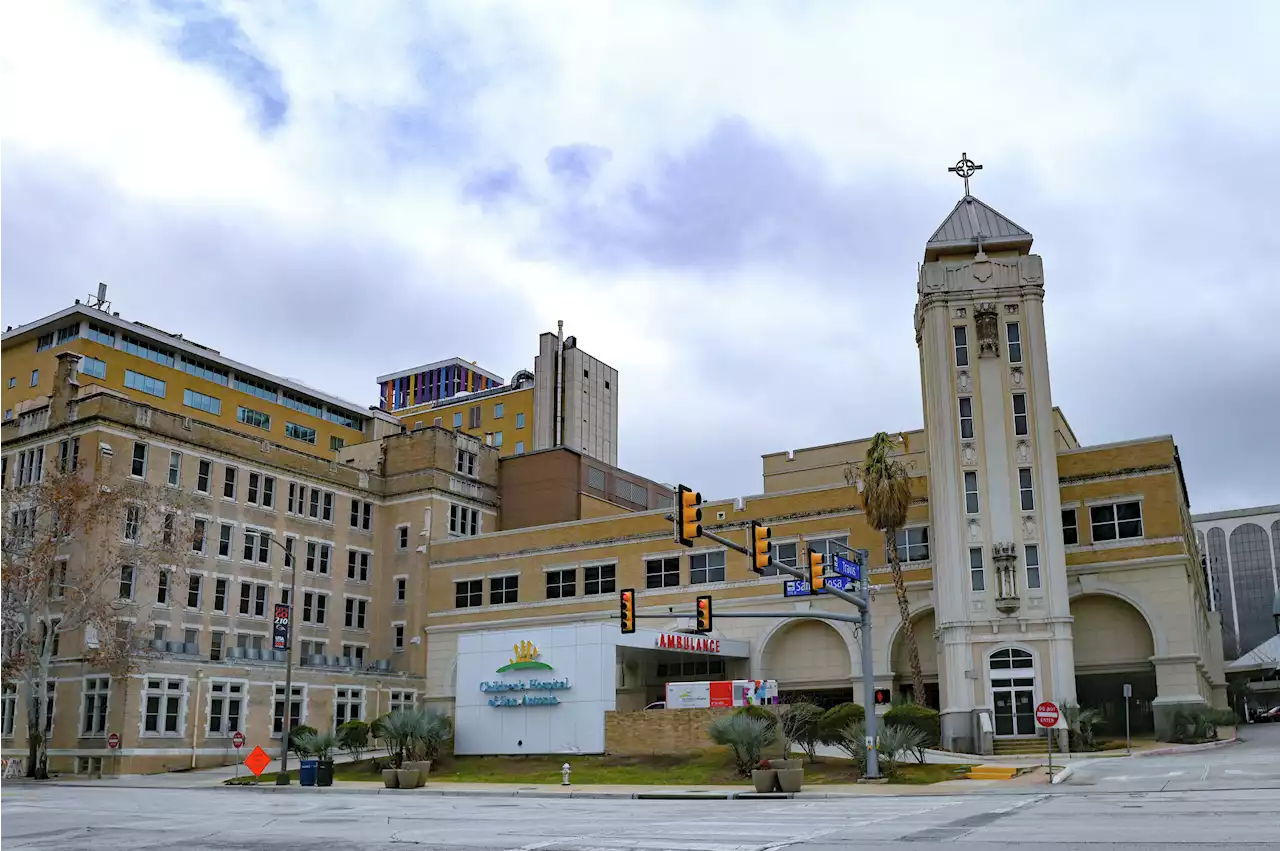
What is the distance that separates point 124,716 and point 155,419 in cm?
1597

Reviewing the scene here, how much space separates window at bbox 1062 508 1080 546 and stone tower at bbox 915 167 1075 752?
4679 millimetres

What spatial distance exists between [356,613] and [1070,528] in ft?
136

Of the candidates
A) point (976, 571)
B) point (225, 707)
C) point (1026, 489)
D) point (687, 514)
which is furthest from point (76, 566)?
point (1026, 489)

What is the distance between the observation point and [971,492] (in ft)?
170

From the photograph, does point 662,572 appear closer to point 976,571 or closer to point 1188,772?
point 976,571

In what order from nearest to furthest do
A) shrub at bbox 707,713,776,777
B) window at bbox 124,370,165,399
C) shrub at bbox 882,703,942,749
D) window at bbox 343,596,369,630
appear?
shrub at bbox 707,713,776,777 < shrub at bbox 882,703,942,749 < window at bbox 343,596,369,630 < window at bbox 124,370,165,399

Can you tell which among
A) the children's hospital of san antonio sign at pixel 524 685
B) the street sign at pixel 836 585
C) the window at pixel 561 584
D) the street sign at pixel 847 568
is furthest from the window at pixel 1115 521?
the window at pixel 561 584

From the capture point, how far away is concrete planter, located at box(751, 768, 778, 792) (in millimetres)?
33281

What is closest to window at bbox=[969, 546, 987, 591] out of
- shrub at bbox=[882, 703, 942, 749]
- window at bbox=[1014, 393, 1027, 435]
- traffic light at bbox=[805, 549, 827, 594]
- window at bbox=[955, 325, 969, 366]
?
window at bbox=[1014, 393, 1027, 435]

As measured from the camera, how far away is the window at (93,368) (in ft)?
265

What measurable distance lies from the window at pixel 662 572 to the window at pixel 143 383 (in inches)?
1620

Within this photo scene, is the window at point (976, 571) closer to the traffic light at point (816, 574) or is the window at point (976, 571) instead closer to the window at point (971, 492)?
the window at point (971, 492)

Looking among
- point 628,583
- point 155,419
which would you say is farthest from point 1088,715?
point 155,419

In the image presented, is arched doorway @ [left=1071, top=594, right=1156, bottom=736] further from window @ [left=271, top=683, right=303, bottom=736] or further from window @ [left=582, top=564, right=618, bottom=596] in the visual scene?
window @ [left=271, top=683, right=303, bottom=736]
